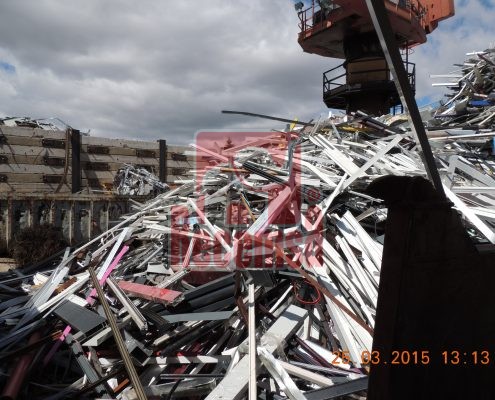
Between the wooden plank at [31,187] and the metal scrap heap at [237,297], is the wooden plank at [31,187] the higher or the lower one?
the higher one

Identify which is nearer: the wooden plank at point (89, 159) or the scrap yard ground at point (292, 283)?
the scrap yard ground at point (292, 283)

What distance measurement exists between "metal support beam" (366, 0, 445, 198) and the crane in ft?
37.6

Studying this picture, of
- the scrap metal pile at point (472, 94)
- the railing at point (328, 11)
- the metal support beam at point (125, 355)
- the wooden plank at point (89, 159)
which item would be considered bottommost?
the metal support beam at point (125, 355)

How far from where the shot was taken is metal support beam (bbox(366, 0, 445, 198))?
43.4 inches

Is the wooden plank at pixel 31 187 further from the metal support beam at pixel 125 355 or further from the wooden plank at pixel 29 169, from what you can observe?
the metal support beam at pixel 125 355

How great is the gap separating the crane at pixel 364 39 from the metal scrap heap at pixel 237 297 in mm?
8286

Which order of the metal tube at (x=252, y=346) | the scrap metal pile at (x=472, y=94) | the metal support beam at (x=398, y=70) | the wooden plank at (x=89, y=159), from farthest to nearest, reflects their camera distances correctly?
the wooden plank at (x=89, y=159) < the scrap metal pile at (x=472, y=94) < the metal tube at (x=252, y=346) < the metal support beam at (x=398, y=70)

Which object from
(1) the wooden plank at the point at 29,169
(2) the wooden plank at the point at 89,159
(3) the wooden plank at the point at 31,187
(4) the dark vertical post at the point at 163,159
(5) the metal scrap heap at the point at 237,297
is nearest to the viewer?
(5) the metal scrap heap at the point at 237,297

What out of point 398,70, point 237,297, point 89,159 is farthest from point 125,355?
point 89,159

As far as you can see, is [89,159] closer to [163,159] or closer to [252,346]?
[163,159]

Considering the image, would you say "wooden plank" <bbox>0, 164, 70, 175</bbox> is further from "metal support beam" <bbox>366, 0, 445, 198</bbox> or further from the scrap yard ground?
"metal support beam" <bbox>366, 0, 445, 198</bbox>

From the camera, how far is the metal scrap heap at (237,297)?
8.91 feet

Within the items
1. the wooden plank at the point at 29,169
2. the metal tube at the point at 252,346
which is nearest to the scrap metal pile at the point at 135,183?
the wooden plank at the point at 29,169

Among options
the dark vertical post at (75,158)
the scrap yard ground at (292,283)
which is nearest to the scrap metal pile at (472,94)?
the scrap yard ground at (292,283)
